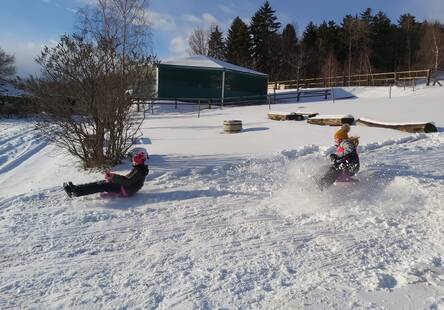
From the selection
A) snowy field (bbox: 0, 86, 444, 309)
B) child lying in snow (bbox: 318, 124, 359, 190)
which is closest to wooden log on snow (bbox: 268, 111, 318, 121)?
snowy field (bbox: 0, 86, 444, 309)

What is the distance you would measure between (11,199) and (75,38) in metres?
3.99

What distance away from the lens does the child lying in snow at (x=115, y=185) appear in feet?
21.9

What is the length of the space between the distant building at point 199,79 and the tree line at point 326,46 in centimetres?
2149

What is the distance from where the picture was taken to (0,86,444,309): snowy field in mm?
3721

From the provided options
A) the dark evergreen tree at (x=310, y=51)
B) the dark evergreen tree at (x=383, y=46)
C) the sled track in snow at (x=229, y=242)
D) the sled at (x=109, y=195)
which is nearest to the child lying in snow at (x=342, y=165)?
the sled track in snow at (x=229, y=242)

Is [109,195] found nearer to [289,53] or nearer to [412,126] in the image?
[412,126]

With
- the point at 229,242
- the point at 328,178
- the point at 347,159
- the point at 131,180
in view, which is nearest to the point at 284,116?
the point at 347,159

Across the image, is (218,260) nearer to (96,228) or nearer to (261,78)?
(96,228)

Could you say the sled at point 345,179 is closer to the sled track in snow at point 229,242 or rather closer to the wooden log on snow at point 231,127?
the sled track in snow at point 229,242

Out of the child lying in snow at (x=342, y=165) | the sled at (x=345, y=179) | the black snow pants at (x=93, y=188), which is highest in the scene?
the child lying in snow at (x=342, y=165)

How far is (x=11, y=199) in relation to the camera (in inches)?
271

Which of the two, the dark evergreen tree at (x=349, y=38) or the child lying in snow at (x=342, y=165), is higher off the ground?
the dark evergreen tree at (x=349, y=38)

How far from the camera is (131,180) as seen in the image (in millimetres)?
6816

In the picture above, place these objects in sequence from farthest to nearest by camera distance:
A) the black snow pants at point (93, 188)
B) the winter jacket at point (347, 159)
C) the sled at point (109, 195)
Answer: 1. the winter jacket at point (347, 159)
2. the sled at point (109, 195)
3. the black snow pants at point (93, 188)
